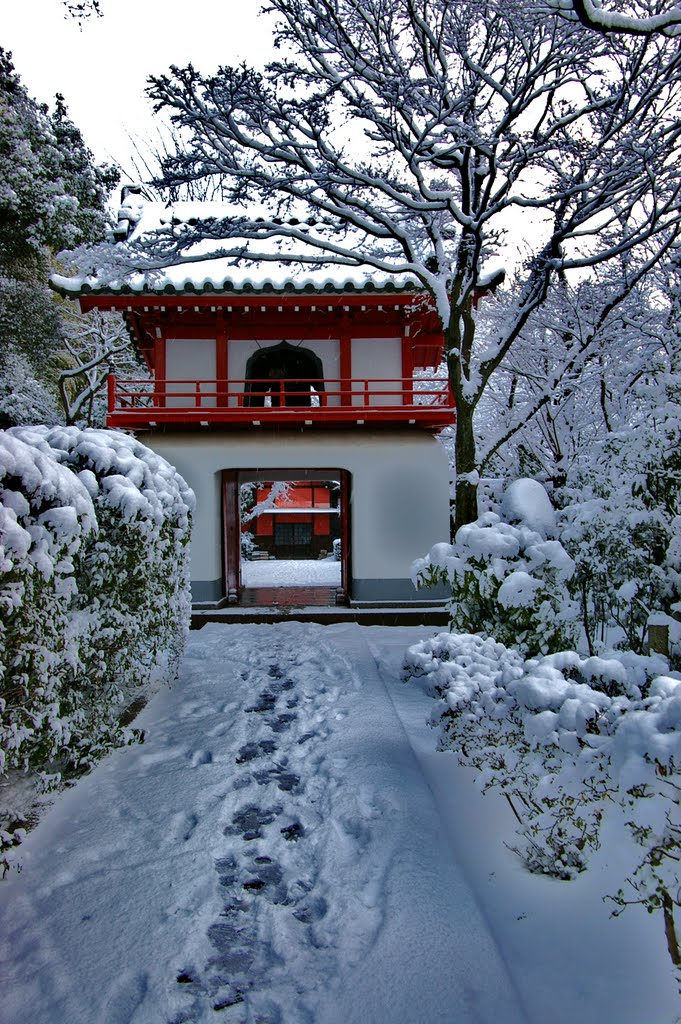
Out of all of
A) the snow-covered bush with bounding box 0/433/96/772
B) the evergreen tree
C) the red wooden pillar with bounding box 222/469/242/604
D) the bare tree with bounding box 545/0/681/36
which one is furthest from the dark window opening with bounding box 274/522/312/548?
the bare tree with bounding box 545/0/681/36

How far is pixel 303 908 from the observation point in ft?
9.66

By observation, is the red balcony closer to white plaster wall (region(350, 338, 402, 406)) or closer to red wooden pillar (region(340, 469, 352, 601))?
A: white plaster wall (region(350, 338, 402, 406))

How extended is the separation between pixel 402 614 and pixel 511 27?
28.3 feet

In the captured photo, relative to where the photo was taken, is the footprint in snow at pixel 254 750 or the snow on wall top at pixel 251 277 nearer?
the footprint in snow at pixel 254 750

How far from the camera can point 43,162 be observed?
1886cm

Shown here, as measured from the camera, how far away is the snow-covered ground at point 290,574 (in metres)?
17.5

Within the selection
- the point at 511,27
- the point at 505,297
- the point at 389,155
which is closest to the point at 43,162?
the point at 505,297

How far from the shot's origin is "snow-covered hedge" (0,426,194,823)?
3.19 m

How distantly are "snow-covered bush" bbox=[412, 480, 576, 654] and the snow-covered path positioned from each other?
129 cm

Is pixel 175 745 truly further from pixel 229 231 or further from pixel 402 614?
pixel 402 614

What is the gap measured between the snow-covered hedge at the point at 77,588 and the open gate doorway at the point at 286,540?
691 centimetres

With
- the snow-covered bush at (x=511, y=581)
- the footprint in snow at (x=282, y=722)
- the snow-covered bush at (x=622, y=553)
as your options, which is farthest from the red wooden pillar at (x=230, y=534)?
the snow-covered bush at (x=622, y=553)

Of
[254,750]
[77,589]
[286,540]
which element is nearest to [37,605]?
[77,589]

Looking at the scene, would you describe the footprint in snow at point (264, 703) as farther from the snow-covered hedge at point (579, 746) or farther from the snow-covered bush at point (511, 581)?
the snow-covered hedge at point (579, 746)
